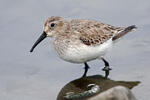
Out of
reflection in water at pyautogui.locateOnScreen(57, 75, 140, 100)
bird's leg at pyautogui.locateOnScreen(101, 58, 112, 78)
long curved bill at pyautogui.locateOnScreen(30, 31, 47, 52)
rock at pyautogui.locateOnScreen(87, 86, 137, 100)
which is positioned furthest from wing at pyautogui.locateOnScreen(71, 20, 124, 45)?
rock at pyautogui.locateOnScreen(87, 86, 137, 100)

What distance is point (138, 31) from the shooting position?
36.7 ft

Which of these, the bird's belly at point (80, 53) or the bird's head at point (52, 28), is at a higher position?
the bird's head at point (52, 28)

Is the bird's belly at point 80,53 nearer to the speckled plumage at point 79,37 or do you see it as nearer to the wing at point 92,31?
the speckled plumage at point 79,37

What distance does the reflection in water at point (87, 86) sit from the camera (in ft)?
27.9

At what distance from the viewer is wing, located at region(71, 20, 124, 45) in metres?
9.91

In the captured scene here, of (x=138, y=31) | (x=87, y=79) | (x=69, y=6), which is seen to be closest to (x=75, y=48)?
(x=87, y=79)

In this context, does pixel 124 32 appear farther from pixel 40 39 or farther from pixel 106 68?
pixel 40 39

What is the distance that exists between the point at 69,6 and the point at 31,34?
62.8 inches

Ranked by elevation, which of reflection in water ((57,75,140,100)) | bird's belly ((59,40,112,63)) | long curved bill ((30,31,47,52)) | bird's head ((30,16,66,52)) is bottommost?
reflection in water ((57,75,140,100))

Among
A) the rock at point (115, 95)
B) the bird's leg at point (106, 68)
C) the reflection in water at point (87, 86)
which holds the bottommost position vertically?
the reflection in water at point (87, 86)

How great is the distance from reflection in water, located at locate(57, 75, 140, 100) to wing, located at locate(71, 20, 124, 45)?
844 mm

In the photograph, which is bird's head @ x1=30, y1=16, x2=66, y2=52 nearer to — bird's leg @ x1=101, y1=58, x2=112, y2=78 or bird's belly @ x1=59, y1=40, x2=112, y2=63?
bird's belly @ x1=59, y1=40, x2=112, y2=63

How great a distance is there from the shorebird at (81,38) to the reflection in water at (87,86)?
31 cm

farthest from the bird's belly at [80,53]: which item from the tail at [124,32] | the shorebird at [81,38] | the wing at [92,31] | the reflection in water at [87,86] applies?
the tail at [124,32]
